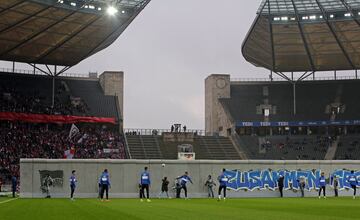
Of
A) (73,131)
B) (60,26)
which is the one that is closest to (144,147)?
(73,131)

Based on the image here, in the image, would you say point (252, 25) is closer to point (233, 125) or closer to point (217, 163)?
point (233, 125)

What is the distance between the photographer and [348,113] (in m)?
83.1

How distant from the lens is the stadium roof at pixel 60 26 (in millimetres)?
57250

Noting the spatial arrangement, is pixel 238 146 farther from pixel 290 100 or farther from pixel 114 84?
pixel 114 84

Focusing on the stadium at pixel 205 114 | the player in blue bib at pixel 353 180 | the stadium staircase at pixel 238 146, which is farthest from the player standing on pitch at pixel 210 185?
the stadium staircase at pixel 238 146

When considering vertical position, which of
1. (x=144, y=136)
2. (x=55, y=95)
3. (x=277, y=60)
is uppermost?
(x=277, y=60)

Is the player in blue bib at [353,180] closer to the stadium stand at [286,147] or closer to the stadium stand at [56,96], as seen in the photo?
the stadium stand at [286,147]

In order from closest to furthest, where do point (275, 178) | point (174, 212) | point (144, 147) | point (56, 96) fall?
1. point (174, 212)
2. point (275, 178)
3. point (144, 147)
4. point (56, 96)

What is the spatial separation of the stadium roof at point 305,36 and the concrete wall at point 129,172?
92.6ft

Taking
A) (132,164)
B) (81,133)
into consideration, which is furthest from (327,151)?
(132,164)

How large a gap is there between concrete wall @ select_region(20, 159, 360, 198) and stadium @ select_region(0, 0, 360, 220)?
0.07 meters

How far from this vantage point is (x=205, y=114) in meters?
92.4

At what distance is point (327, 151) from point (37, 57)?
3895 cm

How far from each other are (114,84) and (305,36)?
27.3 metres
